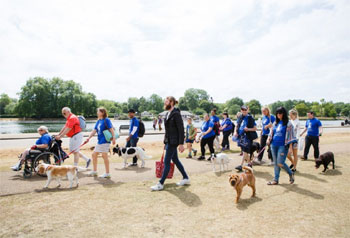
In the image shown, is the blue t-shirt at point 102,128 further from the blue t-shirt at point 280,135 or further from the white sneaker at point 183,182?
the blue t-shirt at point 280,135

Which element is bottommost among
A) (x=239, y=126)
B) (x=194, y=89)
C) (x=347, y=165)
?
(x=347, y=165)

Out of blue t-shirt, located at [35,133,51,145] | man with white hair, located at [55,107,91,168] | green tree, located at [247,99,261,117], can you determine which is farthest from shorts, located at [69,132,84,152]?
green tree, located at [247,99,261,117]

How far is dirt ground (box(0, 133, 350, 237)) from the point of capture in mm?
3268

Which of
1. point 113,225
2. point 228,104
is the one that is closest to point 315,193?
point 113,225

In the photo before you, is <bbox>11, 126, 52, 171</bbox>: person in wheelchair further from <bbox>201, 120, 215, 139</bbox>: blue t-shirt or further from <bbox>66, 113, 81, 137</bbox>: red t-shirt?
<bbox>201, 120, 215, 139</bbox>: blue t-shirt

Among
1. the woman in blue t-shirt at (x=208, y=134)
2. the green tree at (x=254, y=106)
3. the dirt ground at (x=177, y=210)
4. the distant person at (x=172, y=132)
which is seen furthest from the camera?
the green tree at (x=254, y=106)

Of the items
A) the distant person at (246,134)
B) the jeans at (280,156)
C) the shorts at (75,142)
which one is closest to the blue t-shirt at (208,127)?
the distant person at (246,134)

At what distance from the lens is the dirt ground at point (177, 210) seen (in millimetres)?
3268

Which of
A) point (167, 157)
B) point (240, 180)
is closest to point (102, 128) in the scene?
point (167, 157)

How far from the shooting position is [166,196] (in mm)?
4723

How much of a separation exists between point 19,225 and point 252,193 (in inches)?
168

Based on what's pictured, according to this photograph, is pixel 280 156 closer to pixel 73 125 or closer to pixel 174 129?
pixel 174 129

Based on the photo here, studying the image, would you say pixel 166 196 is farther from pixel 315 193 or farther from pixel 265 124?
pixel 265 124

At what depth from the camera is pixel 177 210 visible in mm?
4000
